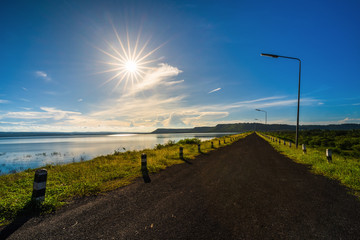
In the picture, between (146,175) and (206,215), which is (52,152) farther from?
(206,215)

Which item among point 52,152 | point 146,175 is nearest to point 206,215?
point 146,175

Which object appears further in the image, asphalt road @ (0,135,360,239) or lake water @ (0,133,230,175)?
lake water @ (0,133,230,175)

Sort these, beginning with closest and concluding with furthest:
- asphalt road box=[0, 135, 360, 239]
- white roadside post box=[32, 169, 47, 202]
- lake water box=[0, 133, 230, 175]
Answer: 1. asphalt road box=[0, 135, 360, 239]
2. white roadside post box=[32, 169, 47, 202]
3. lake water box=[0, 133, 230, 175]

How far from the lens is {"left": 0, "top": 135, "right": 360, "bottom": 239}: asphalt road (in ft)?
9.94

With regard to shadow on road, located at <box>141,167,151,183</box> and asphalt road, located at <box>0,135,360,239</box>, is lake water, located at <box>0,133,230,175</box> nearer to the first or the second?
shadow on road, located at <box>141,167,151,183</box>

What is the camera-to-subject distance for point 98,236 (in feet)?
9.78

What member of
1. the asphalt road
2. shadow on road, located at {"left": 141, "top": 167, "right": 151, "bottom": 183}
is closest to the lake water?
shadow on road, located at {"left": 141, "top": 167, "right": 151, "bottom": 183}

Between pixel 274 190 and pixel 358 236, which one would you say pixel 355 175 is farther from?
pixel 358 236

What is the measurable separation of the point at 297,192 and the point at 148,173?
614 cm

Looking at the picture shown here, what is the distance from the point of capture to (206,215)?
3.68m

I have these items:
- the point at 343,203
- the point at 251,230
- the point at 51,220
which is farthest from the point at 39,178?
the point at 343,203

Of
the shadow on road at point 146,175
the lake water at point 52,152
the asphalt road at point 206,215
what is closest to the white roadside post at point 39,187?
the asphalt road at point 206,215

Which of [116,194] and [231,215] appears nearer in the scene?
[231,215]

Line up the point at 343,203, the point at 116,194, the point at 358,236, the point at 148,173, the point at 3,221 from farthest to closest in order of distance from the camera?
the point at 148,173 → the point at 116,194 → the point at 343,203 → the point at 3,221 → the point at 358,236
